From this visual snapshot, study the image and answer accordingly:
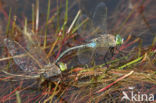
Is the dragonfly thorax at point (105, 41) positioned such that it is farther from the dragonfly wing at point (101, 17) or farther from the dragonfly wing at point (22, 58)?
the dragonfly wing at point (22, 58)

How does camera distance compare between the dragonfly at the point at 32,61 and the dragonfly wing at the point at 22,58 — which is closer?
the dragonfly at the point at 32,61

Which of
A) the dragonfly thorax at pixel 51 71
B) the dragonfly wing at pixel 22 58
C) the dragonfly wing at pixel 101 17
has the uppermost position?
the dragonfly wing at pixel 101 17

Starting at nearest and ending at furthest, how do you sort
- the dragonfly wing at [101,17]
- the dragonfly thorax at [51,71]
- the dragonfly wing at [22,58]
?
the dragonfly thorax at [51,71] < the dragonfly wing at [22,58] < the dragonfly wing at [101,17]

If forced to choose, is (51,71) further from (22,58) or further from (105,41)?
(105,41)

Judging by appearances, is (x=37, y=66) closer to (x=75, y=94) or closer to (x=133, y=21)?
(x=75, y=94)

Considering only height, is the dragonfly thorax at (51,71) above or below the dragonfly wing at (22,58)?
below

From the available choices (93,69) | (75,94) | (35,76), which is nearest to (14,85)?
(35,76)

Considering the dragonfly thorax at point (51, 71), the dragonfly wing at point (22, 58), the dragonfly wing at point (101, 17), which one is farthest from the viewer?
the dragonfly wing at point (101, 17)

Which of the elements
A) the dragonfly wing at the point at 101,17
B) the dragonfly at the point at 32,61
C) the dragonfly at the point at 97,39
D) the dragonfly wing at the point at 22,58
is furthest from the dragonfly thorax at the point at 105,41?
the dragonfly wing at the point at 22,58
